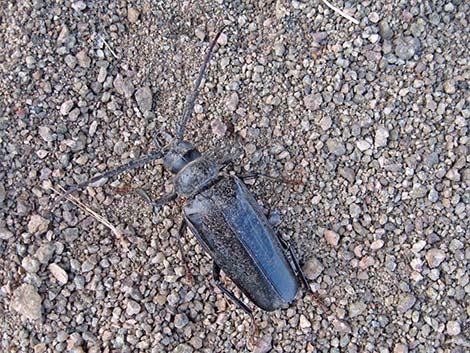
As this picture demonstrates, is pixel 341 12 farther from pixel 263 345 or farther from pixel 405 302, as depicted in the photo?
pixel 263 345

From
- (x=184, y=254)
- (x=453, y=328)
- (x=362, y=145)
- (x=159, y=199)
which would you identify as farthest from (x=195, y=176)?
(x=453, y=328)

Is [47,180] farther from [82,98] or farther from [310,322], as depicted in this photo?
[310,322]

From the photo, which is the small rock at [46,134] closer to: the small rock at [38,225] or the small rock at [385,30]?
the small rock at [38,225]

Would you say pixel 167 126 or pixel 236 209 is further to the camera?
pixel 167 126

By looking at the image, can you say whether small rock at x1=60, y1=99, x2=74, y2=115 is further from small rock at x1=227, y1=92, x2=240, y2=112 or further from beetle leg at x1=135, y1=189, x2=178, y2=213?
small rock at x1=227, y1=92, x2=240, y2=112

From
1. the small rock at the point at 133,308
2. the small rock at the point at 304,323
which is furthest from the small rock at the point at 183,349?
the small rock at the point at 304,323

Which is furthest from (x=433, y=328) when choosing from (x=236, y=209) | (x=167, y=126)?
(x=167, y=126)

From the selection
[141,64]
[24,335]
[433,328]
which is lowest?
[433,328]
